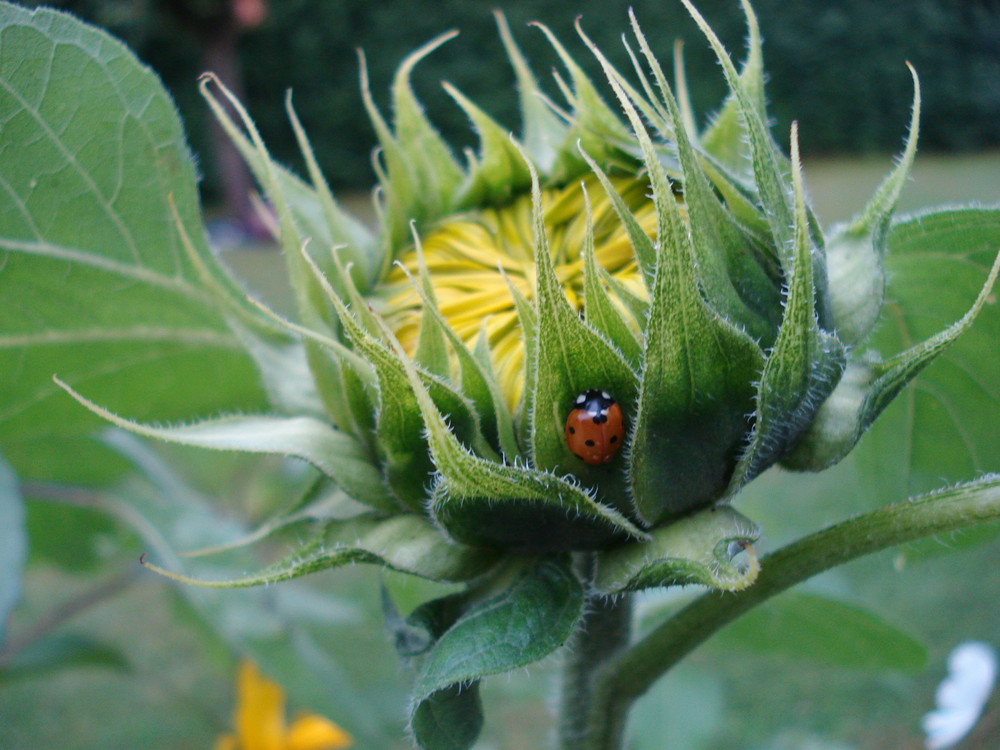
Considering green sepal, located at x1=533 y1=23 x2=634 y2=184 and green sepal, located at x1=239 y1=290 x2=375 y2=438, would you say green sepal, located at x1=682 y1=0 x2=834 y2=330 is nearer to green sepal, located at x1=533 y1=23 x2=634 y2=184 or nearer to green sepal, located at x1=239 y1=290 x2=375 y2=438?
green sepal, located at x1=533 y1=23 x2=634 y2=184

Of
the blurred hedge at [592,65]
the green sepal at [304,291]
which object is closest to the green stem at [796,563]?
the green sepal at [304,291]

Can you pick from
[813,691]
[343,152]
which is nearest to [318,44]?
[343,152]

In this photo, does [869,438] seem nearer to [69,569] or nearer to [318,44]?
[69,569]

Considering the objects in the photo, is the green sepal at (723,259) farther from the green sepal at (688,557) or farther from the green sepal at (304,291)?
the green sepal at (304,291)

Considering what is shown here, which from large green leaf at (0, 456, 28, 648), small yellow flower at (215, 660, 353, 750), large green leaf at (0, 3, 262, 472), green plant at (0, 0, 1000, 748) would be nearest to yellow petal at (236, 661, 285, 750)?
small yellow flower at (215, 660, 353, 750)

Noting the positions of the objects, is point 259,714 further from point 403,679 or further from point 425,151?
point 425,151
